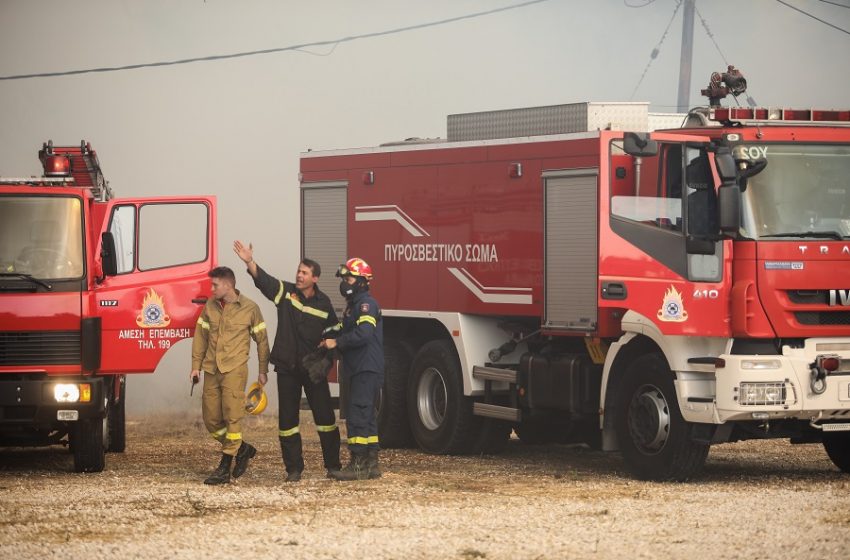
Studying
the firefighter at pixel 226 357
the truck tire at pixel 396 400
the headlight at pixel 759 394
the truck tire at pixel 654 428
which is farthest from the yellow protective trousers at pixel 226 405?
the headlight at pixel 759 394

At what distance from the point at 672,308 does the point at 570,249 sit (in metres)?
1.37

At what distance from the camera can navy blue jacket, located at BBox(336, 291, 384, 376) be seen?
44.3ft

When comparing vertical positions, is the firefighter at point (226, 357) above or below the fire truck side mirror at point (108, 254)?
below

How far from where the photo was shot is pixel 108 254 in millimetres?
13672

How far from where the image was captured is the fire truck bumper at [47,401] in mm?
13453

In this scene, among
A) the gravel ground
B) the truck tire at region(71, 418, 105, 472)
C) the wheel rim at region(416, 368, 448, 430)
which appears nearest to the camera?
the gravel ground

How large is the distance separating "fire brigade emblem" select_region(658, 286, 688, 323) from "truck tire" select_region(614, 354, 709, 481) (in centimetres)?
41

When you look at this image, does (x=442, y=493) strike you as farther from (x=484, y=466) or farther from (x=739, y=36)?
(x=739, y=36)

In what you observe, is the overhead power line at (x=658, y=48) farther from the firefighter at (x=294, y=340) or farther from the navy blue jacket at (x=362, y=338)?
the firefighter at (x=294, y=340)

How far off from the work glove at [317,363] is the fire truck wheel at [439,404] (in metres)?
2.70

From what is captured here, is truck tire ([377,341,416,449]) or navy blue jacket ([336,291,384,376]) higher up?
navy blue jacket ([336,291,384,376])

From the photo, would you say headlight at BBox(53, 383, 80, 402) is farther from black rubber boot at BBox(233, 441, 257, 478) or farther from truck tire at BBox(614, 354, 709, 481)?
truck tire at BBox(614, 354, 709, 481)

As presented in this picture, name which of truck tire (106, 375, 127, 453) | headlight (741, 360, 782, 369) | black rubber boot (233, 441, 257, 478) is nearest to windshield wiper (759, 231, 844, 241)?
headlight (741, 360, 782, 369)

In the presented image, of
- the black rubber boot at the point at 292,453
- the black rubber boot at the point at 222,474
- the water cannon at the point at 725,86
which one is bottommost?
the black rubber boot at the point at 222,474
